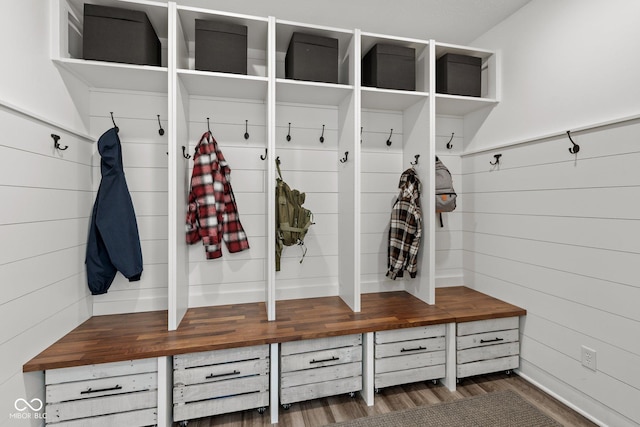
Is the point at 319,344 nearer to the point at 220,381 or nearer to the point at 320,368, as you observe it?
the point at 320,368

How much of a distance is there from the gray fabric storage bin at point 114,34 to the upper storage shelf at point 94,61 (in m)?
0.04

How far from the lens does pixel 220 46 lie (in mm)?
1872

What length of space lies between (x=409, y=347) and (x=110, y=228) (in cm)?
199

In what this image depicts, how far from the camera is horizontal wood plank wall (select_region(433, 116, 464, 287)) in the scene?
2.69m

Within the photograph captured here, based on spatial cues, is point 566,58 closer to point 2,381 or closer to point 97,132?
point 97,132

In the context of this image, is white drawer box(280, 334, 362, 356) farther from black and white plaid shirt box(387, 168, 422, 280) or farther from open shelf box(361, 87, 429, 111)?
open shelf box(361, 87, 429, 111)

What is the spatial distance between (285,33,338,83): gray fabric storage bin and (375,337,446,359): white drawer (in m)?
1.76

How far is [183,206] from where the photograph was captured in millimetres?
2002

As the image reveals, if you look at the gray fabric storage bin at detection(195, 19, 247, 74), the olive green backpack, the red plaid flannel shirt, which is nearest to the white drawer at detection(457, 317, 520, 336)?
the olive green backpack

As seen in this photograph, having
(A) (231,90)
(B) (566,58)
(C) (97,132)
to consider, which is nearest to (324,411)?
(A) (231,90)

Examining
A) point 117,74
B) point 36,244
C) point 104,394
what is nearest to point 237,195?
point 117,74

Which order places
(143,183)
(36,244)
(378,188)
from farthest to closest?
(378,188), (143,183), (36,244)

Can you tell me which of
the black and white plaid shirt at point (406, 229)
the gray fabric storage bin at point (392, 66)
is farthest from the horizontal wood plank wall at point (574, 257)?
the gray fabric storage bin at point (392, 66)

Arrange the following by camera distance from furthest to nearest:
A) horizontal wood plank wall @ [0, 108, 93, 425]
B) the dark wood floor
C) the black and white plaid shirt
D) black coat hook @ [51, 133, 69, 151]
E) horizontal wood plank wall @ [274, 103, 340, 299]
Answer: horizontal wood plank wall @ [274, 103, 340, 299], the black and white plaid shirt, the dark wood floor, black coat hook @ [51, 133, 69, 151], horizontal wood plank wall @ [0, 108, 93, 425]
